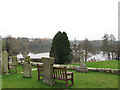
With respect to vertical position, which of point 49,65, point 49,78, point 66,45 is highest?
point 66,45

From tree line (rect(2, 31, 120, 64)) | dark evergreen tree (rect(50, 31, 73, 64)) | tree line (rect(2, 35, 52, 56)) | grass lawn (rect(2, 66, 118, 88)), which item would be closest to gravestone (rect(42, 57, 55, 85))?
grass lawn (rect(2, 66, 118, 88))

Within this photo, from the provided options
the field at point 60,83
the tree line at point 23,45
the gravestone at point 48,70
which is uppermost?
the tree line at point 23,45

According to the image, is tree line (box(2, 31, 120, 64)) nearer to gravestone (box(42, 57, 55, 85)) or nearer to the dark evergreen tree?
the dark evergreen tree

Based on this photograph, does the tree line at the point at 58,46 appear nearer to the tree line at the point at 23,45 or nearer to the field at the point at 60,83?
the tree line at the point at 23,45

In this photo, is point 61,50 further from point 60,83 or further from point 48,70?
point 48,70

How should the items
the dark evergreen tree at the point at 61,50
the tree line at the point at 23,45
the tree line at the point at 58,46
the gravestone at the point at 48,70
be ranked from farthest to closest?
the tree line at the point at 23,45 → the tree line at the point at 58,46 → the dark evergreen tree at the point at 61,50 → the gravestone at the point at 48,70

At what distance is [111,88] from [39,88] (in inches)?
139

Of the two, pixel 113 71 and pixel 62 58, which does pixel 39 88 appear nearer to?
pixel 113 71

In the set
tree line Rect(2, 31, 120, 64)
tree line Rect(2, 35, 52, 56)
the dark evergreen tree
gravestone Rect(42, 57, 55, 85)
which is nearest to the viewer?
gravestone Rect(42, 57, 55, 85)

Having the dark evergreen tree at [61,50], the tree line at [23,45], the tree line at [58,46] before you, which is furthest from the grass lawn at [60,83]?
the tree line at [23,45]

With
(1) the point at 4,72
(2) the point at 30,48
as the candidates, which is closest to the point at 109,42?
(2) the point at 30,48

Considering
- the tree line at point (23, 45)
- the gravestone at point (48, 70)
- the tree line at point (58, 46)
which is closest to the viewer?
the gravestone at point (48, 70)

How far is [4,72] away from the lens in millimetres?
7605

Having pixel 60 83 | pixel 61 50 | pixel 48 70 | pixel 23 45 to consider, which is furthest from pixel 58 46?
pixel 23 45
